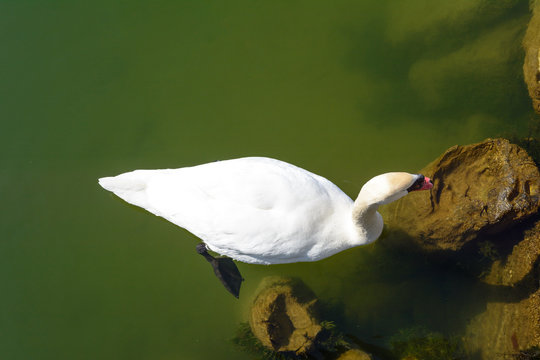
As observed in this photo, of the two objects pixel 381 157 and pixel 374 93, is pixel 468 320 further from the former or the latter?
pixel 374 93

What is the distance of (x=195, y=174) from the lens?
400 centimetres

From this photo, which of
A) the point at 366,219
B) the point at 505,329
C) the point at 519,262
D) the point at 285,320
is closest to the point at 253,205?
the point at 366,219

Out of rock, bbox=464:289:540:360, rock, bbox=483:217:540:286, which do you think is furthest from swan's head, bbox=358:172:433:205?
rock, bbox=464:289:540:360

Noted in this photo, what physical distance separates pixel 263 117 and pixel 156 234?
215 centimetres

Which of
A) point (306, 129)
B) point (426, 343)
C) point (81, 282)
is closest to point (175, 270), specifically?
point (81, 282)

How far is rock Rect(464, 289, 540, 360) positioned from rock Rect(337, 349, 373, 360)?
4.15 ft

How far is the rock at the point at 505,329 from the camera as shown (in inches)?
154

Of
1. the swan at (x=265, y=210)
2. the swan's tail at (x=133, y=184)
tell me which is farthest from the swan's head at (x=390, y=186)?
the swan's tail at (x=133, y=184)

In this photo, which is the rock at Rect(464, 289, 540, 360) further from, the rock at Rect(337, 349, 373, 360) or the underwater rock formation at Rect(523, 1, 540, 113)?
the underwater rock formation at Rect(523, 1, 540, 113)

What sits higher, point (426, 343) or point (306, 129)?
point (306, 129)

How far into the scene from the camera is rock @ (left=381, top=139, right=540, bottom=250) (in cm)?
383

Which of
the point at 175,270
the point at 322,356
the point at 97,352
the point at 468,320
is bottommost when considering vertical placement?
the point at 468,320

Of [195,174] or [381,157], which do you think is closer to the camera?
[195,174]

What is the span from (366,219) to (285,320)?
1457 mm
